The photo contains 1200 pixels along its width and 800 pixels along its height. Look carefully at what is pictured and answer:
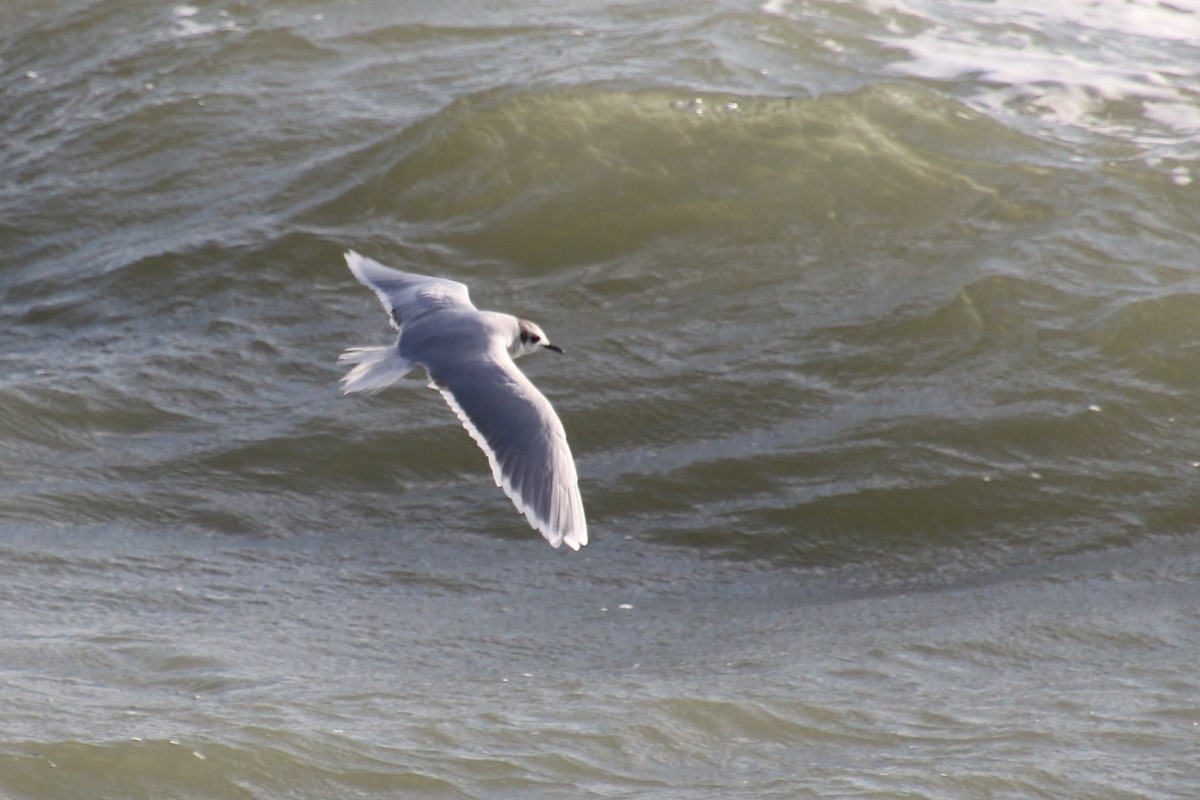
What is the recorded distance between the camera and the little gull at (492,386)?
3557 millimetres

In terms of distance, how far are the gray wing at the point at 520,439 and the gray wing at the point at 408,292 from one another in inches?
24.3

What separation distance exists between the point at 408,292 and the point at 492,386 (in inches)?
43.6

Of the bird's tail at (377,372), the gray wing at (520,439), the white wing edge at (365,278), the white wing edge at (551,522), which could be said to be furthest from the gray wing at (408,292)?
the white wing edge at (551,522)

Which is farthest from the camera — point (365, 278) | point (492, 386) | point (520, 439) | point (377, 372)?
point (365, 278)

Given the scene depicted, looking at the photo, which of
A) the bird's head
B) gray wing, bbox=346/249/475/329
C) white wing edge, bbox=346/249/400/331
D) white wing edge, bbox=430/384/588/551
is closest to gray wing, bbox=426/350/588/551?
white wing edge, bbox=430/384/588/551

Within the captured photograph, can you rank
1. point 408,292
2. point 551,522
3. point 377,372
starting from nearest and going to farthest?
point 551,522 → point 377,372 → point 408,292

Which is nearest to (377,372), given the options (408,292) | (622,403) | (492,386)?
(492,386)

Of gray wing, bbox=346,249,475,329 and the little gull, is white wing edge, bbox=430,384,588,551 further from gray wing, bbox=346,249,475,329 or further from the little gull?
gray wing, bbox=346,249,475,329

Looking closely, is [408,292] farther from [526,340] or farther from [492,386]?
[492,386]

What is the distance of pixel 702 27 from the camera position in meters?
8.19

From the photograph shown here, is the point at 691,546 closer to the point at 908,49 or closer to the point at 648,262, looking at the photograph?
the point at 648,262

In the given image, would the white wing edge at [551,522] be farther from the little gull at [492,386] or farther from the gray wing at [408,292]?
the gray wing at [408,292]

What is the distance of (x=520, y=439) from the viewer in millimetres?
3707

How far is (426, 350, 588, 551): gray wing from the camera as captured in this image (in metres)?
3.52
